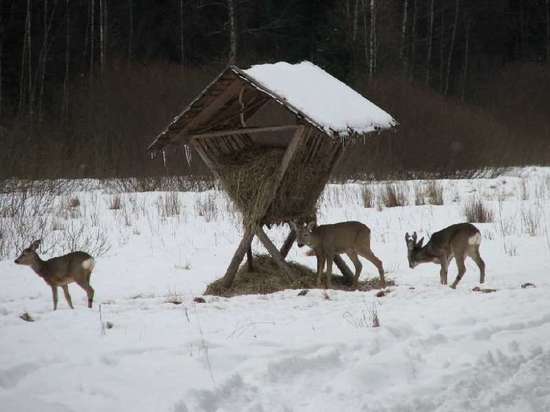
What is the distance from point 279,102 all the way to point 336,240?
6.74ft

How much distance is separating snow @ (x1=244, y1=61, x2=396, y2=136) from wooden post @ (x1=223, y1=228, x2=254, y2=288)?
183 cm

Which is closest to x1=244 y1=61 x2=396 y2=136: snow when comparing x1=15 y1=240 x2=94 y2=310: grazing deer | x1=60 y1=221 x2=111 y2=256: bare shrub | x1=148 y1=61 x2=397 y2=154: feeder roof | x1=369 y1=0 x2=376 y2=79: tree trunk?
x1=148 y1=61 x2=397 y2=154: feeder roof

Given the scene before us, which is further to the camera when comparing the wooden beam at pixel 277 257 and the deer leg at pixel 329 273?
the wooden beam at pixel 277 257

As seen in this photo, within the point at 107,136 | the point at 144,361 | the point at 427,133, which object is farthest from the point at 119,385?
the point at 427,133

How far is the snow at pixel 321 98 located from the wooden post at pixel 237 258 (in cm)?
183

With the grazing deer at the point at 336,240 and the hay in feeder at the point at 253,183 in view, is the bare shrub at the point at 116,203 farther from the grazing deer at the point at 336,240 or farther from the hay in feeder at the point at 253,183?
the grazing deer at the point at 336,240

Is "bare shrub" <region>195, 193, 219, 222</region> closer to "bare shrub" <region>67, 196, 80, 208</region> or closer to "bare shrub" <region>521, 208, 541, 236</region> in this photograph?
"bare shrub" <region>67, 196, 80, 208</region>

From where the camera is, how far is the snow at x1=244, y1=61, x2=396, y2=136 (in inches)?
348

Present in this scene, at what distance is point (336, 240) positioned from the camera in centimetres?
956

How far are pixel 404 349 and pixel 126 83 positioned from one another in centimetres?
2183

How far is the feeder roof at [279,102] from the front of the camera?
883cm

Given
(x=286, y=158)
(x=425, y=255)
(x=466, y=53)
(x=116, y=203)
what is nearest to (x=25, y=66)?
(x=116, y=203)

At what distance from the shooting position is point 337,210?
1622 centimetres

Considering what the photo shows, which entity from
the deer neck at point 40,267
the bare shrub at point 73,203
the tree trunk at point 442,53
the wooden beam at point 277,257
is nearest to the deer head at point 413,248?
the wooden beam at point 277,257
